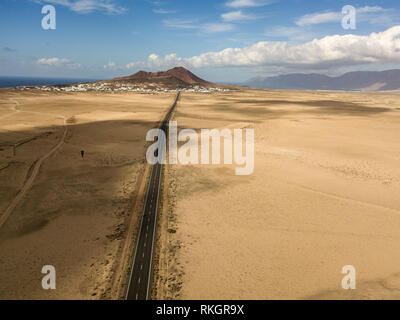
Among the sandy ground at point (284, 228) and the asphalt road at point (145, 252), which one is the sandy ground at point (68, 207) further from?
the sandy ground at point (284, 228)

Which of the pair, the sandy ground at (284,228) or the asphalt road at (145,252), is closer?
the asphalt road at (145,252)

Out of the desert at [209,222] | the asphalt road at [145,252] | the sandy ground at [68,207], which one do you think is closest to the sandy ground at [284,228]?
the desert at [209,222]

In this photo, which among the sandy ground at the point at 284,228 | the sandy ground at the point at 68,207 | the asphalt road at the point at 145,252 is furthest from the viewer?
the sandy ground at the point at 68,207

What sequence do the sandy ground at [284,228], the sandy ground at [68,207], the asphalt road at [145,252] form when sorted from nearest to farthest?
the asphalt road at [145,252], the sandy ground at [284,228], the sandy ground at [68,207]

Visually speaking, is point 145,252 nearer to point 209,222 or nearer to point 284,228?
point 209,222

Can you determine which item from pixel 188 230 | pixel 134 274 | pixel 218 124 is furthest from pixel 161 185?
pixel 218 124

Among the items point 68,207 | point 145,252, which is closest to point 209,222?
point 145,252
